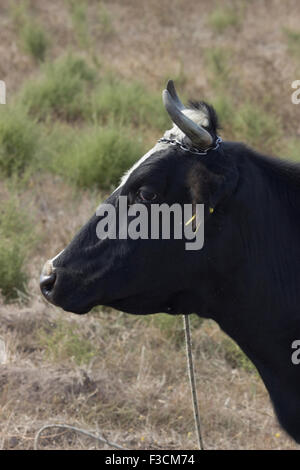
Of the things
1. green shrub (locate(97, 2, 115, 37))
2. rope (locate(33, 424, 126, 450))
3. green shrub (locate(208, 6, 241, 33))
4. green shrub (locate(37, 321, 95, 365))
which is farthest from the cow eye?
green shrub (locate(208, 6, 241, 33))

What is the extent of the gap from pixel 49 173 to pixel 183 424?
139 inches

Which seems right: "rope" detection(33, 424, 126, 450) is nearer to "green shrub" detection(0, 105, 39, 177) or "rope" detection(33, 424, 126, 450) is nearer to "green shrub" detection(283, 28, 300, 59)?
"green shrub" detection(0, 105, 39, 177)

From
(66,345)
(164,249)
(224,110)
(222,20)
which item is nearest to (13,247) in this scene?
(66,345)

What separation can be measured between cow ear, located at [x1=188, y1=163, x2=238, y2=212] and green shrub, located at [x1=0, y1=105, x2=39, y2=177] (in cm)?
441

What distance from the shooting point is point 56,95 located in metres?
8.69

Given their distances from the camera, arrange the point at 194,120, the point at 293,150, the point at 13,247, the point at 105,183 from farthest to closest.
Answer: the point at 293,150, the point at 105,183, the point at 13,247, the point at 194,120

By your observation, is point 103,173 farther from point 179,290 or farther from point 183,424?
point 179,290

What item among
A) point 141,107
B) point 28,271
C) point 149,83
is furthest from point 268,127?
point 28,271

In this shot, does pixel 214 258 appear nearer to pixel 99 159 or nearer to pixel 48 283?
pixel 48 283

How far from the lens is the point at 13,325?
4.54m

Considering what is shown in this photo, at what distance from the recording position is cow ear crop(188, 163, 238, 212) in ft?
7.72

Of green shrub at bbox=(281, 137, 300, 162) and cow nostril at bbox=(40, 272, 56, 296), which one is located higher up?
green shrub at bbox=(281, 137, 300, 162)

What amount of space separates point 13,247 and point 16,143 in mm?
2050

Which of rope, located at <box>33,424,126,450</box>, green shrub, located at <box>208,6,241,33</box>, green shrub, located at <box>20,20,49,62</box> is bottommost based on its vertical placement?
rope, located at <box>33,424,126,450</box>
